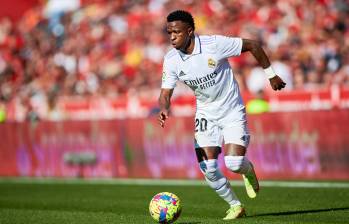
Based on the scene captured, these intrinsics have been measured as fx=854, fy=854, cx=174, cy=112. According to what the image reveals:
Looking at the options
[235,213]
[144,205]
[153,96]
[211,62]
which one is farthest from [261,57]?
[153,96]

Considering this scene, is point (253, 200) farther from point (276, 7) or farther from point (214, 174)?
point (276, 7)

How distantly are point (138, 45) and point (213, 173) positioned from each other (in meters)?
15.3

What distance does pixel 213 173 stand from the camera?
10.3 m

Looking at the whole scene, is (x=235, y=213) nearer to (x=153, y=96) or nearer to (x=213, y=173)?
(x=213, y=173)

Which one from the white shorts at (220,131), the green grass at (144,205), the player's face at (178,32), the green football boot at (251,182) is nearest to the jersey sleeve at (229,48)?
the player's face at (178,32)

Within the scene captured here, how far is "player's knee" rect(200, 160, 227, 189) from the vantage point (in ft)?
33.8

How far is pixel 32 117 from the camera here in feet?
77.2

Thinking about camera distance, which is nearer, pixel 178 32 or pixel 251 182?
pixel 178 32

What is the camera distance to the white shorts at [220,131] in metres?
10.3

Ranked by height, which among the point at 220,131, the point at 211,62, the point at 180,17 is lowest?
the point at 220,131

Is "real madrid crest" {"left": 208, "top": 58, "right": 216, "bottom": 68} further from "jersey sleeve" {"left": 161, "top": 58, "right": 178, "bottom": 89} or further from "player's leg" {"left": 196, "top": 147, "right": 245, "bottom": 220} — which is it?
"player's leg" {"left": 196, "top": 147, "right": 245, "bottom": 220}

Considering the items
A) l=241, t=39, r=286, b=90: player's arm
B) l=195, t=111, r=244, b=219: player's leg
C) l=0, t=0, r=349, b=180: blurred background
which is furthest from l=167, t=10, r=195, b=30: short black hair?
l=0, t=0, r=349, b=180: blurred background

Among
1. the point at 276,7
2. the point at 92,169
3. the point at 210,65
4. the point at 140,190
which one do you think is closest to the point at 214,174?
the point at 210,65

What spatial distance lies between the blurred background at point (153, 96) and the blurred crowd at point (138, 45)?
1.6 inches
